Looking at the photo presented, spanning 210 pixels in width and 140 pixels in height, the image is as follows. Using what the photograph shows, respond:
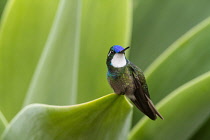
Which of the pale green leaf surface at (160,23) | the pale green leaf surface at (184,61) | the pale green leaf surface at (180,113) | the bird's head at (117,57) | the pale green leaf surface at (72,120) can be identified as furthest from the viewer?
the pale green leaf surface at (160,23)

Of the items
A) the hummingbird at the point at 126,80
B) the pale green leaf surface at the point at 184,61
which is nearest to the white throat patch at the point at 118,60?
the hummingbird at the point at 126,80

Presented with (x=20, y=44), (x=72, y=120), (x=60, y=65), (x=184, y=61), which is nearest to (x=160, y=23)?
(x=184, y=61)

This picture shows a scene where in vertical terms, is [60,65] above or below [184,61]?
above

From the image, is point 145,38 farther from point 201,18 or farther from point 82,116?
point 82,116

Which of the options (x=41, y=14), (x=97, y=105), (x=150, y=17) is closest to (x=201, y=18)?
(x=150, y=17)

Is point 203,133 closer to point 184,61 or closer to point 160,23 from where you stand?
point 184,61

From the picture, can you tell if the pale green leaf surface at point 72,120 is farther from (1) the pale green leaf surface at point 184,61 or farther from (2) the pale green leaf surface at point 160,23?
(2) the pale green leaf surface at point 160,23
